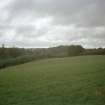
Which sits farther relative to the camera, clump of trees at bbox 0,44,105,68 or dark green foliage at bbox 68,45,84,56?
dark green foliage at bbox 68,45,84,56

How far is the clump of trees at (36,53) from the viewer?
61.0 feet

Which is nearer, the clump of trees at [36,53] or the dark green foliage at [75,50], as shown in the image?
the clump of trees at [36,53]

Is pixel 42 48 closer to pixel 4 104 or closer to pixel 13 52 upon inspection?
pixel 13 52

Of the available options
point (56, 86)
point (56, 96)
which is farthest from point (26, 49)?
point (56, 96)

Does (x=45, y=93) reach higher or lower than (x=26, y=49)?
lower

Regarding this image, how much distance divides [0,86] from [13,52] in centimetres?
1109

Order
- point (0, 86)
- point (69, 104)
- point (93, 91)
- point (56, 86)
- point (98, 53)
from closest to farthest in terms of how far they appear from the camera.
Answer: point (69, 104) → point (93, 91) → point (56, 86) → point (0, 86) → point (98, 53)

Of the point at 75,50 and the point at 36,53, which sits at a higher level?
the point at 75,50

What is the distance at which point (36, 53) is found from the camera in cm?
1962

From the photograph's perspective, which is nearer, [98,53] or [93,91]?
[93,91]

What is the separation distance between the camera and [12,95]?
275 inches

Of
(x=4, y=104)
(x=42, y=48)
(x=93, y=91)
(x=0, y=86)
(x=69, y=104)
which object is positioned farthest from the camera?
(x=42, y=48)

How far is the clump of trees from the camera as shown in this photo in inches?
732

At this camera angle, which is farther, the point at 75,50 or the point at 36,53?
the point at 36,53
